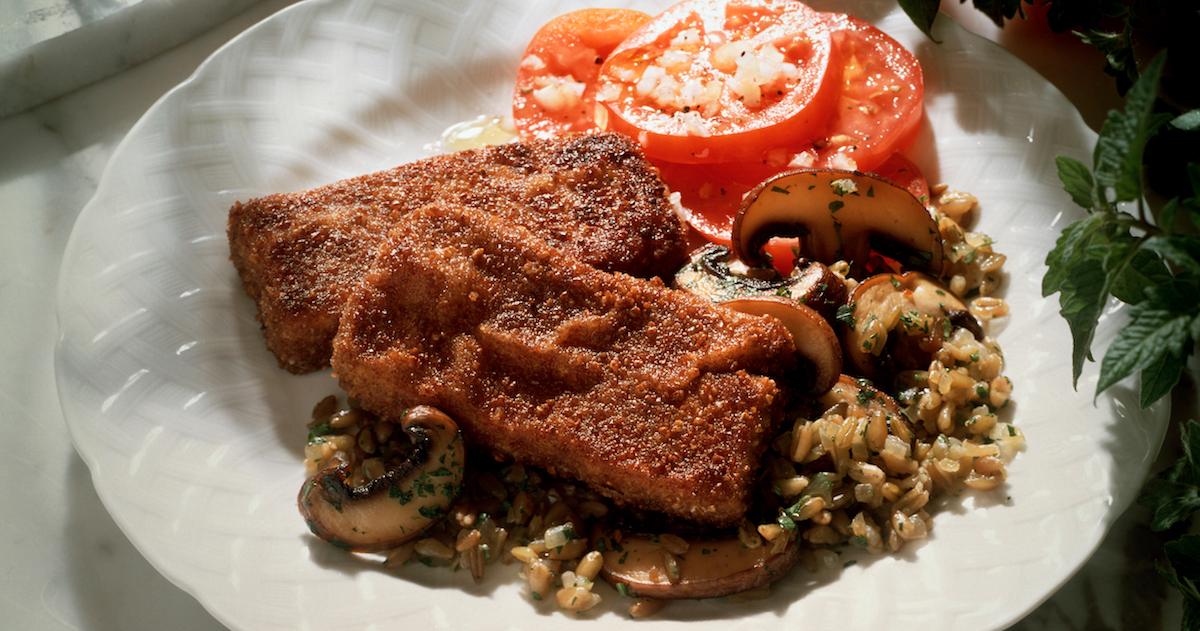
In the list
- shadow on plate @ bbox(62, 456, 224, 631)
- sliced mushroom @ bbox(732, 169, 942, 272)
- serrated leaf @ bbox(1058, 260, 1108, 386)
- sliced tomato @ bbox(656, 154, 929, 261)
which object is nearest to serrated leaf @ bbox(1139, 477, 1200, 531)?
serrated leaf @ bbox(1058, 260, 1108, 386)

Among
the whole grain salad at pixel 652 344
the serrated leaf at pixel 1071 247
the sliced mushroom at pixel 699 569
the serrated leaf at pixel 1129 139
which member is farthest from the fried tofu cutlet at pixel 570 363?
the serrated leaf at pixel 1129 139

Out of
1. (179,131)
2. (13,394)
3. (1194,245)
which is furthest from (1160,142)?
(13,394)

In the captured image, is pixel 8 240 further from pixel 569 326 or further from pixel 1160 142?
pixel 1160 142

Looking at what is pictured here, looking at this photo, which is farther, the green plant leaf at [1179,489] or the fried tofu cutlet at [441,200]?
the fried tofu cutlet at [441,200]

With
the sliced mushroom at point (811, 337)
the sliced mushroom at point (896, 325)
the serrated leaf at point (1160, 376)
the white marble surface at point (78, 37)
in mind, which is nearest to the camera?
the serrated leaf at point (1160, 376)

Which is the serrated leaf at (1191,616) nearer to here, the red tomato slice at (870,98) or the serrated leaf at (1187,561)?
the serrated leaf at (1187,561)
